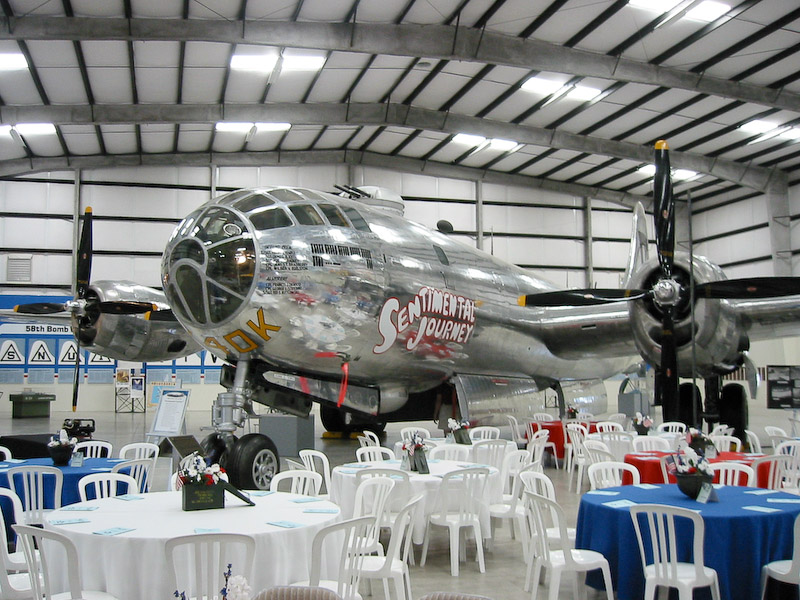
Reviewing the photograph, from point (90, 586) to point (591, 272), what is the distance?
1162 inches

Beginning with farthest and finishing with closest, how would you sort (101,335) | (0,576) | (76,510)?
1. (101,335)
2. (76,510)
3. (0,576)

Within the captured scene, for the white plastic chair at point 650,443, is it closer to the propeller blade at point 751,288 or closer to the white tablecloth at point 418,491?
the propeller blade at point 751,288

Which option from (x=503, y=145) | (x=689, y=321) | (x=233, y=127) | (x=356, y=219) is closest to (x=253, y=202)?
(x=356, y=219)

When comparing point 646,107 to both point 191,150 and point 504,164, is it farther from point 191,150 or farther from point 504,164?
point 191,150

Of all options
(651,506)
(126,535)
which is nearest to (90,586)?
(126,535)

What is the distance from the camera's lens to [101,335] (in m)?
13.5

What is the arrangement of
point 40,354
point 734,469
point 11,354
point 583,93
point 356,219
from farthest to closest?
point 40,354, point 11,354, point 583,93, point 356,219, point 734,469

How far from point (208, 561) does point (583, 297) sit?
28.3 ft

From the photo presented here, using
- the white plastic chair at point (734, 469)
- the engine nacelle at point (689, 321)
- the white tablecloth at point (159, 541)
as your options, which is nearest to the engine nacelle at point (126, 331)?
the engine nacelle at point (689, 321)

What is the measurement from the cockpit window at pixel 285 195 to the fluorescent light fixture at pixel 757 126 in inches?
755

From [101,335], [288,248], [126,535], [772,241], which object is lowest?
[126,535]

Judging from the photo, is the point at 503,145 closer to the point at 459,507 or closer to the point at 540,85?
the point at 540,85

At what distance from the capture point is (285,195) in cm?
977

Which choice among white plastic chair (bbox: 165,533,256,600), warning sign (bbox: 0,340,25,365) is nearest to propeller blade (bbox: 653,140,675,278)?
white plastic chair (bbox: 165,533,256,600)
